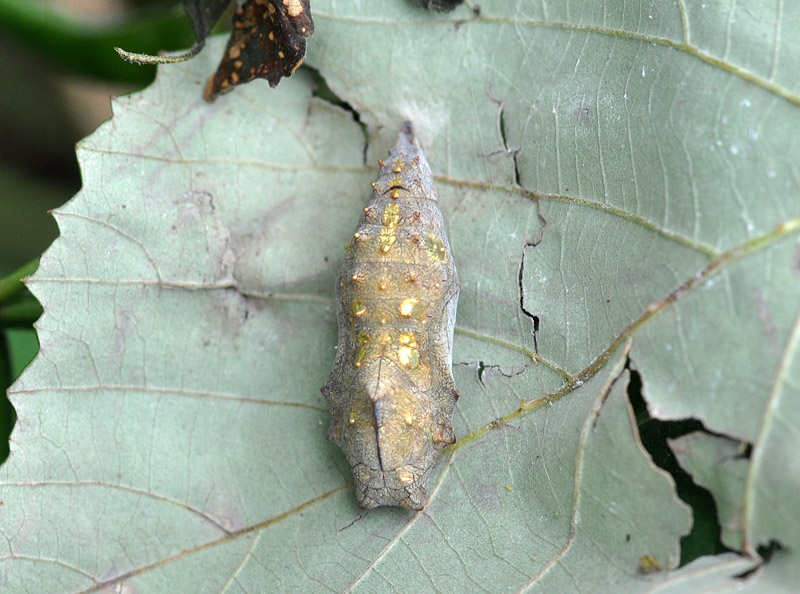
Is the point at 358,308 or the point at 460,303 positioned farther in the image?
the point at 460,303

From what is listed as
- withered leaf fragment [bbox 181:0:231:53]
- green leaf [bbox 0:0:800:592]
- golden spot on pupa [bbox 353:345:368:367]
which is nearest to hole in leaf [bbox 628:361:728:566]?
green leaf [bbox 0:0:800:592]

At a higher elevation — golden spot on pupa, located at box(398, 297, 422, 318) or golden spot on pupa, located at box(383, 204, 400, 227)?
golden spot on pupa, located at box(383, 204, 400, 227)

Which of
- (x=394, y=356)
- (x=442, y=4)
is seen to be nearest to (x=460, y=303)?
(x=394, y=356)

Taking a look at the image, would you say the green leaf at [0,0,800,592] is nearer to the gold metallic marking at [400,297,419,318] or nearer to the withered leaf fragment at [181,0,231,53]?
the withered leaf fragment at [181,0,231,53]

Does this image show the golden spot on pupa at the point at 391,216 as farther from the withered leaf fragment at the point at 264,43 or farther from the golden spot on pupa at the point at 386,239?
the withered leaf fragment at the point at 264,43

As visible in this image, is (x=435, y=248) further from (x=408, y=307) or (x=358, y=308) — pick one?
(x=358, y=308)

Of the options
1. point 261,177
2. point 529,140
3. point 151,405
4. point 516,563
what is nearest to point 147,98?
point 261,177
